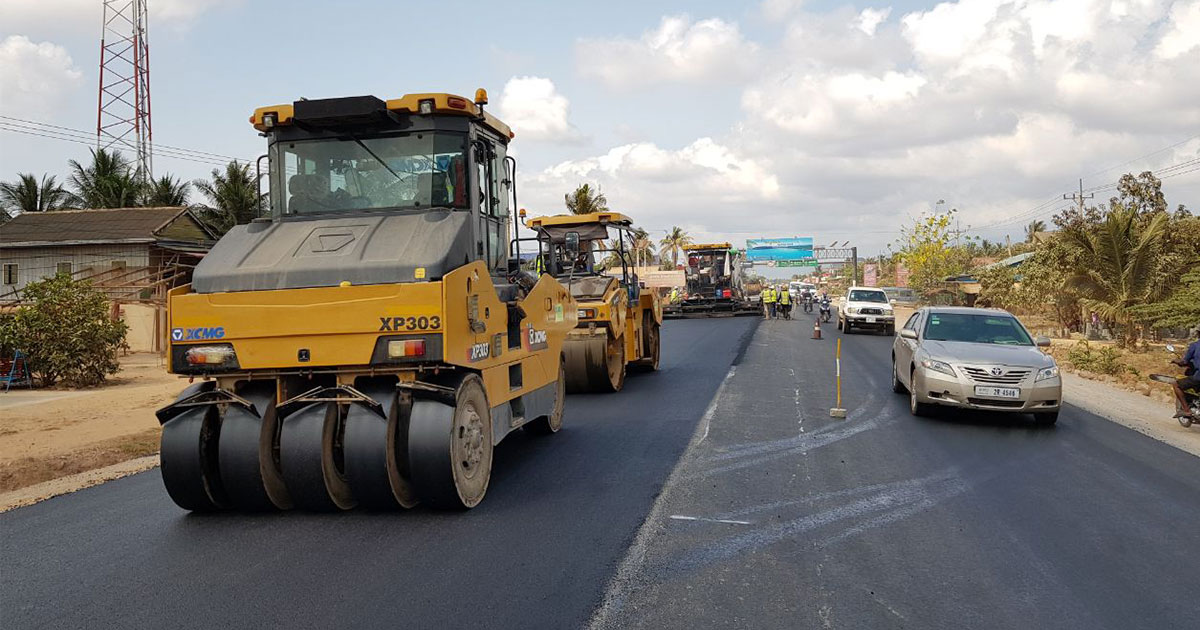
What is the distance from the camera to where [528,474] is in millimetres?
7949

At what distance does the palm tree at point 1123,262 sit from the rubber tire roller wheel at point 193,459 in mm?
20559

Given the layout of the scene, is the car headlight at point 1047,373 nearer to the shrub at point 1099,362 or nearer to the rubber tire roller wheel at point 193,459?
the shrub at point 1099,362

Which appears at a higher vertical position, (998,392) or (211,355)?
(211,355)

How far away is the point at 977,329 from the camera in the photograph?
11961 millimetres

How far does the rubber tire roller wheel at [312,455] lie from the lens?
245 inches

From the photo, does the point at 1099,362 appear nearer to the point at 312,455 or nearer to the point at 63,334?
the point at 312,455

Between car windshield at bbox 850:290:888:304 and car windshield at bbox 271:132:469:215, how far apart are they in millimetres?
25595

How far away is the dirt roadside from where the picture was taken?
9133mm

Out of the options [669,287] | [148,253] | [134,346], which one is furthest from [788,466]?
[669,287]

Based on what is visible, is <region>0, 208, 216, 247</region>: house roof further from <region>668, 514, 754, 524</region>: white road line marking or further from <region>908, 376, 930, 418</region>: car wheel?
<region>668, 514, 754, 524</region>: white road line marking

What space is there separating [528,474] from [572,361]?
17.9ft

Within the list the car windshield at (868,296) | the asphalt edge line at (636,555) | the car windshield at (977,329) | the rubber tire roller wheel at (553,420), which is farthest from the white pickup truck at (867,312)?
the rubber tire roller wheel at (553,420)

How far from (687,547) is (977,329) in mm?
7942

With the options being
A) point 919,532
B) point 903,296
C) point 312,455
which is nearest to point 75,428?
point 312,455
